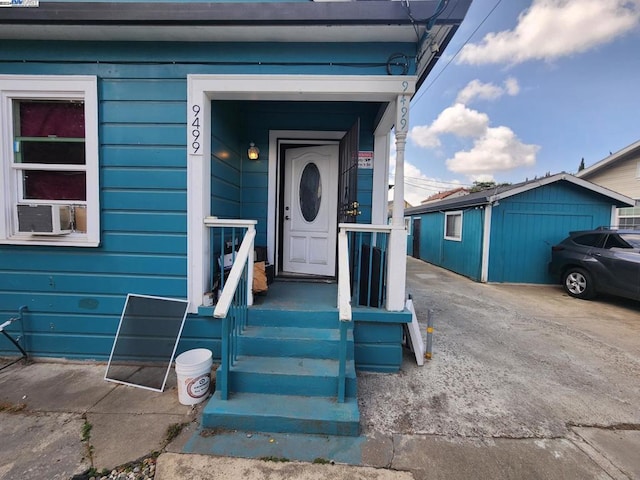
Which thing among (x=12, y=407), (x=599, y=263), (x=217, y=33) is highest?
(x=217, y=33)

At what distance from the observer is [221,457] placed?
1595 mm

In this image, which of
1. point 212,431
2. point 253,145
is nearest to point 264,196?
point 253,145

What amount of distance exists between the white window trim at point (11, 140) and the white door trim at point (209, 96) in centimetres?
87

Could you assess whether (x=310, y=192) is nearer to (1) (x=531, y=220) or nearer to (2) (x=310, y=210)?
(2) (x=310, y=210)

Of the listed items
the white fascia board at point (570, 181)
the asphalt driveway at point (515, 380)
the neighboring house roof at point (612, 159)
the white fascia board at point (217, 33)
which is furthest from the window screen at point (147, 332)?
the neighboring house roof at point (612, 159)

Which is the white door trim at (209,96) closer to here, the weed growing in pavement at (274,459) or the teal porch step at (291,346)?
the teal porch step at (291,346)

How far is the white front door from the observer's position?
12.3 ft

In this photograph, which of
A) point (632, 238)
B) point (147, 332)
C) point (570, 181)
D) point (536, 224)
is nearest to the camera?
point (147, 332)

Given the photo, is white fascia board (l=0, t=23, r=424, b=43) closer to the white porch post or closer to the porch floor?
the white porch post

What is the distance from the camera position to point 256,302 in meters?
2.69

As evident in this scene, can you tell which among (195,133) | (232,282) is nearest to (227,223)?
(232,282)

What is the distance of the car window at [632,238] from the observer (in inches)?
190

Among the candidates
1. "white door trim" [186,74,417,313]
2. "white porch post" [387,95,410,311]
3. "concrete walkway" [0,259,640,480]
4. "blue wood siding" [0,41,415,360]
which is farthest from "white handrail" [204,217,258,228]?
"concrete walkway" [0,259,640,480]

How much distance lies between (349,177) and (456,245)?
6.92m
